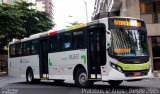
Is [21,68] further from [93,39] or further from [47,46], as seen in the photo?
[93,39]

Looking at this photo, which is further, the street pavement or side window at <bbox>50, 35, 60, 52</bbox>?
side window at <bbox>50, 35, 60, 52</bbox>

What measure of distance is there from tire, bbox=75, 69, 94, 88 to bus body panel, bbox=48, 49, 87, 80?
0.39 metres

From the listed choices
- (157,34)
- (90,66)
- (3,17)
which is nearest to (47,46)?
(90,66)

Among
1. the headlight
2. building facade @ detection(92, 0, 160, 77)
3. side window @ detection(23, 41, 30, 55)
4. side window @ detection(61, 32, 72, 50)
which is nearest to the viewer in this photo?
the headlight

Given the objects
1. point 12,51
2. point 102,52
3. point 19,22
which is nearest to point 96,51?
point 102,52

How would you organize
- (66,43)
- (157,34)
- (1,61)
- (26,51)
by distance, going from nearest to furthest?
(66,43) < (26,51) < (157,34) < (1,61)

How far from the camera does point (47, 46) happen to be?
20.7 metres

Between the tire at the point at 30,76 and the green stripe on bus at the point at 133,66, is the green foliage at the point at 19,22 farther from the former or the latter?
the green stripe on bus at the point at 133,66

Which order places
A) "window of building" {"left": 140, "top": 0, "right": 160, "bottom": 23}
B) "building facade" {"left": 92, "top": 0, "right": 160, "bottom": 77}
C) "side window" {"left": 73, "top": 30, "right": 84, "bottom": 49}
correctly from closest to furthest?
"side window" {"left": 73, "top": 30, "right": 84, "bottom": 49} → "building facade" {"left": 92, "top": 0, "right": 160, "bottom": 77} → "window of building" {"left": 140, "top": 0, "right": 160, "bottom": 23}

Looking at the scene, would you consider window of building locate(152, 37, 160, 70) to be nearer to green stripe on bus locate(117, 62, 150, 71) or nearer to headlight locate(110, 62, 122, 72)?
green stripe on bus locate(117, 62, 150, 71)

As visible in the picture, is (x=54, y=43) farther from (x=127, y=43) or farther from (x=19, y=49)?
(x=19, y=49)

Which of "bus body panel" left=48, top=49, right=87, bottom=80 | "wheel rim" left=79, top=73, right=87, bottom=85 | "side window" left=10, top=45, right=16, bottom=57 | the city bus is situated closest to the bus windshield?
the city bus

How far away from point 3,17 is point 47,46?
1024 inches

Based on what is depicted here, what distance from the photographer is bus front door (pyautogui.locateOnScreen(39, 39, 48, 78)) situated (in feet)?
68.7
